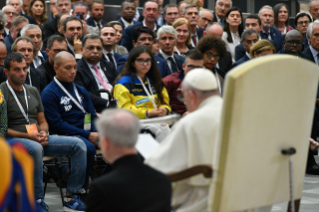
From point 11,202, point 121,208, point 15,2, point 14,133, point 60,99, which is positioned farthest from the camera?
point 15,2

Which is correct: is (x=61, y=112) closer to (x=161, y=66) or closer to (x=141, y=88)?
(x=141, y=88)

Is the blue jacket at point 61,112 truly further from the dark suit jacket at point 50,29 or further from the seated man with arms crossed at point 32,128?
the dark suit jacket at point 50,29

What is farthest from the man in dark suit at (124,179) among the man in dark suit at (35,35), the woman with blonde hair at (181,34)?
the woman with blonde hair at (181,34)

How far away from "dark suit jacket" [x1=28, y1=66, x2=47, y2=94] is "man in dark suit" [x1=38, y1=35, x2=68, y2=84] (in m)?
0.24

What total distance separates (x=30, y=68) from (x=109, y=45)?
6.28 ft

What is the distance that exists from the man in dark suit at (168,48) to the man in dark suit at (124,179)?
5.12 m

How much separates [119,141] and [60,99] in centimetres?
361

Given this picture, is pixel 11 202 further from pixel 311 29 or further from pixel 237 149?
pixel 311 29

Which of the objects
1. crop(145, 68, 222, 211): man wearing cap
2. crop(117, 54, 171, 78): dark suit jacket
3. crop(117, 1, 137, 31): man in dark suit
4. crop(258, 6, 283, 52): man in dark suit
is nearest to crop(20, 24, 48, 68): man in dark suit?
crop(117, 54, 171, 78): dark suit jacket

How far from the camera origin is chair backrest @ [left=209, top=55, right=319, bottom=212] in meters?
3.41

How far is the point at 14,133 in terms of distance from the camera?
5789mm

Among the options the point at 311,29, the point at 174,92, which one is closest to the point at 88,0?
the point at 311,29

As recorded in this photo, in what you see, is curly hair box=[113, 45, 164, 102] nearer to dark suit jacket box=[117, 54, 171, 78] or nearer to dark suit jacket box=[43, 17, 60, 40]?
dark suit jacket box=[117, 54, 171, 78]

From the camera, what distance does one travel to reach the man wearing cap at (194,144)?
3.60 m
